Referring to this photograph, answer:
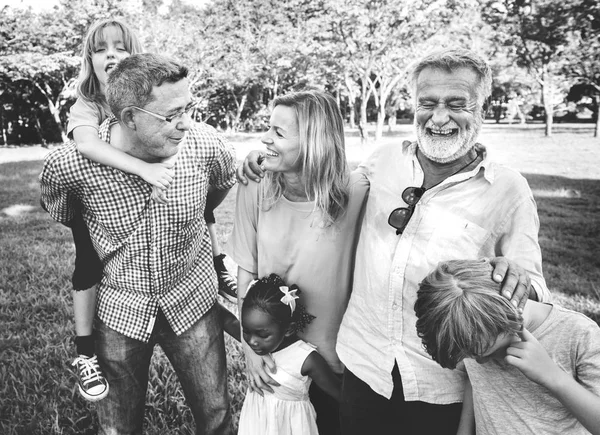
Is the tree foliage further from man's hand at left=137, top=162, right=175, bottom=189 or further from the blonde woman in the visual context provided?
man's hand at left=137, top=162, right=175, bottom=189

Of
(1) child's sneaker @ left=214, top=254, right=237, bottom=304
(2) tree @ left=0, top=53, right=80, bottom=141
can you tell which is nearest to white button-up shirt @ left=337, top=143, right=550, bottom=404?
(1) child's sneaker @ left=214, top=254, right=237, bottom=304

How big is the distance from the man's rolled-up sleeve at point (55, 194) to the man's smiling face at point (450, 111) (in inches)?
65.5

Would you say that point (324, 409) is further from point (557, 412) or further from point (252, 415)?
point (557, 412)

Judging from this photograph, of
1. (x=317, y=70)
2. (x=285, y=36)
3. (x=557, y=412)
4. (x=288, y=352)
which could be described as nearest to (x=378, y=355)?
(x=288, y=352)

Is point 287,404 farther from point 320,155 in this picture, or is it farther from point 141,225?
point 320,155

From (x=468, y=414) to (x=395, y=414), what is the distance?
1.03ft

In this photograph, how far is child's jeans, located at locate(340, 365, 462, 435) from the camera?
6.92 feet

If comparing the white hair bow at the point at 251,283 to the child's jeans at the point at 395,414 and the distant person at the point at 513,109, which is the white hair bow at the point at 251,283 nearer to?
the child's jeans at the point at 395,414

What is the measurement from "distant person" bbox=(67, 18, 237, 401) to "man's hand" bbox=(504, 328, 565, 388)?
1.58 m

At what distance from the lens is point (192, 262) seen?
8.39ft

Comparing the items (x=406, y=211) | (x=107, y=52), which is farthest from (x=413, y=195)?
(x=107, y=52)

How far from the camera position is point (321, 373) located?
2371mm

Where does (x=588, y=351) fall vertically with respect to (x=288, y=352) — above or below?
above

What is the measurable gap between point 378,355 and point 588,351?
2.67ft
